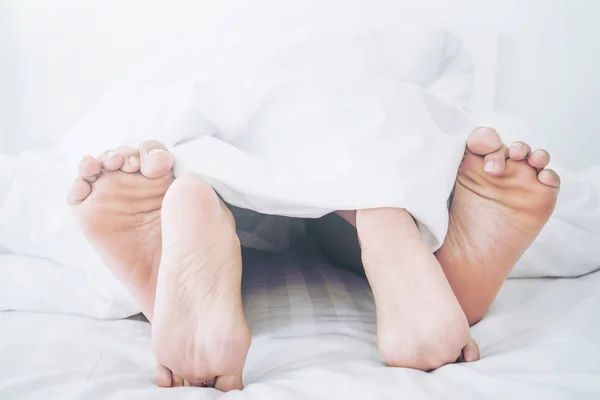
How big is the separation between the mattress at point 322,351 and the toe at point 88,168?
18 cm

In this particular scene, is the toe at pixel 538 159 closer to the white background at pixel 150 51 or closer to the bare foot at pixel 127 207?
the bare foot at pixel 127 207

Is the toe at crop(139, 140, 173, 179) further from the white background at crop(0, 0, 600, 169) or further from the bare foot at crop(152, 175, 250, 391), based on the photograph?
the white background at crop(0, 0, 600, 169)

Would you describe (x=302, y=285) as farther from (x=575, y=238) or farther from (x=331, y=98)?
(x=575, y=238)

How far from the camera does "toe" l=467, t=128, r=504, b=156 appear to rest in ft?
2.09

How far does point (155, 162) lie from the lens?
0.58 meters

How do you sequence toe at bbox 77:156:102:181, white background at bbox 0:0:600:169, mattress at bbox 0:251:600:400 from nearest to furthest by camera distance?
mattress at bbox 0:251:600:400 → toe at bbox 77:156:102:181 → white background at bbox 0:0:600:169

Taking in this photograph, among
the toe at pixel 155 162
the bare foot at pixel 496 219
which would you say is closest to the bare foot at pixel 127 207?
the toe at pixel 155 162

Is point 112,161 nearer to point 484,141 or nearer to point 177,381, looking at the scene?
point 177,381

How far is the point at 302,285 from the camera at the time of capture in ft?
2.42

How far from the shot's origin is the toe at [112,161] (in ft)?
1.92

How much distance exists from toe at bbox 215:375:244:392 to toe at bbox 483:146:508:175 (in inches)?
14.8

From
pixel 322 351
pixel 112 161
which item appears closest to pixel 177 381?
pixel 322 351

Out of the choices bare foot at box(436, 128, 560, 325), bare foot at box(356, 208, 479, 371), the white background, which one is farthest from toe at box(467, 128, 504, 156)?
the white background

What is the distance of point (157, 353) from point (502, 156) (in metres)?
0.45
